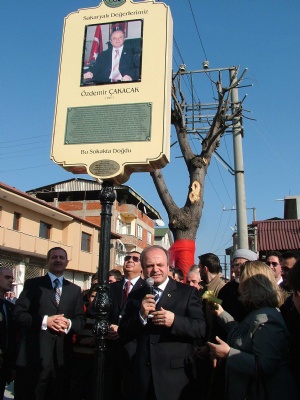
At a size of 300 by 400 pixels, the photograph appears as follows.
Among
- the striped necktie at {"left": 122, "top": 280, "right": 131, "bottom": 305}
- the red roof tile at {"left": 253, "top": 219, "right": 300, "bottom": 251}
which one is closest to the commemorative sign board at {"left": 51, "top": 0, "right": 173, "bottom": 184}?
the striped necktie at {"left": 122, "top": 280, "right": 131, "bottom": 305}

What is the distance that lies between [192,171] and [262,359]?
7.00m

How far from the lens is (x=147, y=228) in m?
45.7

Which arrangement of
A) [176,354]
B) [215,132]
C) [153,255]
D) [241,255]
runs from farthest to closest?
[215,132], [241,255], [153,255], [176,354]

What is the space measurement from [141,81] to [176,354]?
2344 millimetres

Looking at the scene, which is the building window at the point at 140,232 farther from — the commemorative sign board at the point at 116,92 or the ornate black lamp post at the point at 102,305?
the ornate black lamp post at the point at 102,305

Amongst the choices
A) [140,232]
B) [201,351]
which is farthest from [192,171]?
[140,232]

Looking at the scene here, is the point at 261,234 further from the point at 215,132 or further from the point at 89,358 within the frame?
the point at 89,358

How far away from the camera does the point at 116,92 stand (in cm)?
368

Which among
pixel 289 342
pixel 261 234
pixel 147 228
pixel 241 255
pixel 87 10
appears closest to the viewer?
pixel 289 342

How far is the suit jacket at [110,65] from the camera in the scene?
3670 millimetres

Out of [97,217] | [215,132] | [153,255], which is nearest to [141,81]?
[153,255]

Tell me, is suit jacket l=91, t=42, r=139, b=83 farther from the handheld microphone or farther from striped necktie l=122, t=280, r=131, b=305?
striped necktie l=122, t=280, r=131, b=305

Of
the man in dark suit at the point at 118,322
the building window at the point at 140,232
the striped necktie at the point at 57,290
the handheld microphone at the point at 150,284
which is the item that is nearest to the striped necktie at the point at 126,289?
the man in dark suit at the point at 118,322

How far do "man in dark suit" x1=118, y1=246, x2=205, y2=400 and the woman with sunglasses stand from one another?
309mm
